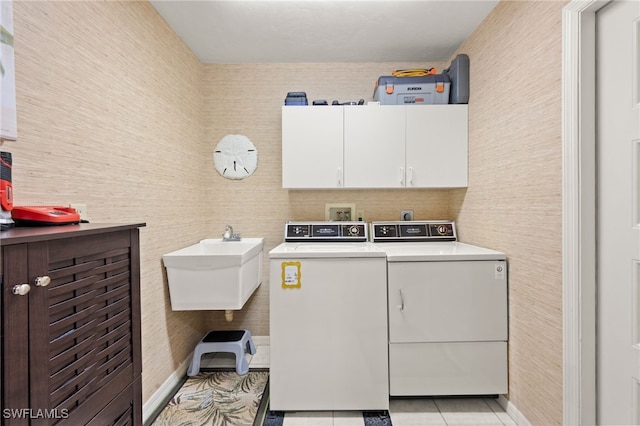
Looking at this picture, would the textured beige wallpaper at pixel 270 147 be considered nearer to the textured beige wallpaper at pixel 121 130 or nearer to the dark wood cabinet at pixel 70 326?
the textured beige wallpaper at pixel 121 130

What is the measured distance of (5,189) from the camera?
3.09 feet

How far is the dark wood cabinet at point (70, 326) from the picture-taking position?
0.68m

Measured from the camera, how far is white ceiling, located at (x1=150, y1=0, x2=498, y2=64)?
6.45 feet

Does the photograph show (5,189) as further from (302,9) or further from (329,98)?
(329,98)

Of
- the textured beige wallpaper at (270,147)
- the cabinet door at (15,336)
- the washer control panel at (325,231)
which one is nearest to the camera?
the cabinet door at (15,336)

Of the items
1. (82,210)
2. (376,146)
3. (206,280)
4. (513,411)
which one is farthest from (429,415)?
(82,210)

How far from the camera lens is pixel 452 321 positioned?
6.22ft

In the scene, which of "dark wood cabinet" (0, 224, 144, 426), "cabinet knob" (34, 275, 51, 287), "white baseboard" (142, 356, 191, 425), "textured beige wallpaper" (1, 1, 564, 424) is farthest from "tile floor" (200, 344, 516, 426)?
"cabinet knob" (34, 275, 51, 287)

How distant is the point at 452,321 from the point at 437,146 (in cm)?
127

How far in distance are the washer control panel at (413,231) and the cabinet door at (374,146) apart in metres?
0.38

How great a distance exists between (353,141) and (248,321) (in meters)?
1.80

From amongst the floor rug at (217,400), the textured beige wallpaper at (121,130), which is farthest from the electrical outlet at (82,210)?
the floor rug at (217,400)

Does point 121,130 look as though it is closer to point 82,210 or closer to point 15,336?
point 82,210

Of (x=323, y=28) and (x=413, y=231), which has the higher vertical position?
(x=323, y=28)
